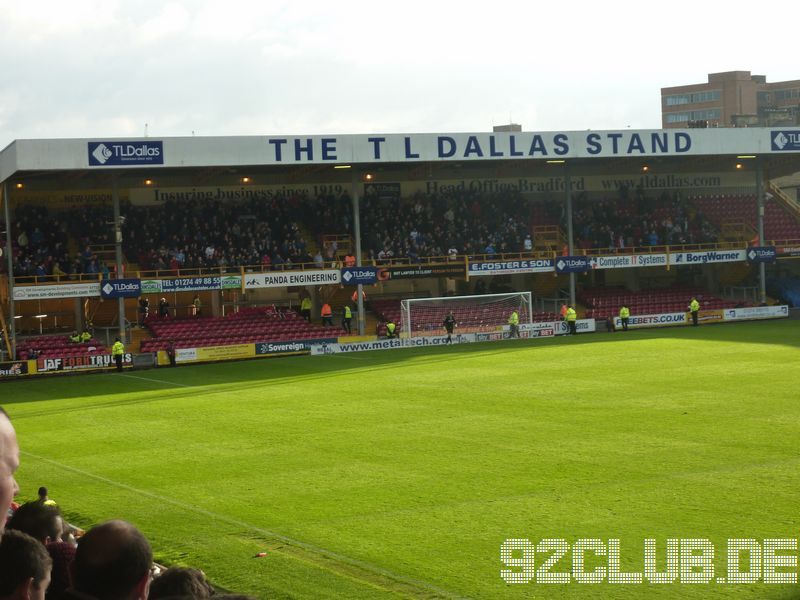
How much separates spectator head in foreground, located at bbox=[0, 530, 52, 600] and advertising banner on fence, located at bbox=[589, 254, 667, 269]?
1961 inches

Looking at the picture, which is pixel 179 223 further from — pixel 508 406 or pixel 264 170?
pixel 508 406

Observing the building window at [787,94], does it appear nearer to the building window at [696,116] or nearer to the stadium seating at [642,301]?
the building window at [696,116]

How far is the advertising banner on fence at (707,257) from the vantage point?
2160 inches

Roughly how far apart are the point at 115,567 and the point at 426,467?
528 inches

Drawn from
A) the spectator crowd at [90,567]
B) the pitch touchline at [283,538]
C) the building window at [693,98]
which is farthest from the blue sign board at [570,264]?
the building window at [693,98]

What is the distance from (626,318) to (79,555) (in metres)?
46.6

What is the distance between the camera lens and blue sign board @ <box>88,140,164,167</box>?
43.6 metres

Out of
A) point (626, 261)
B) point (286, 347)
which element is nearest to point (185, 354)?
point (286, 347)

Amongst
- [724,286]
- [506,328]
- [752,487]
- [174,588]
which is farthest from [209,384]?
[724,286]

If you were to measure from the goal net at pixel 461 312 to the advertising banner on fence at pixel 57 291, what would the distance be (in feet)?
44.0

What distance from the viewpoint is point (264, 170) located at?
52531 mm

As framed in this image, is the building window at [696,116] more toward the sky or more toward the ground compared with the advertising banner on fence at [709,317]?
more toward the sky

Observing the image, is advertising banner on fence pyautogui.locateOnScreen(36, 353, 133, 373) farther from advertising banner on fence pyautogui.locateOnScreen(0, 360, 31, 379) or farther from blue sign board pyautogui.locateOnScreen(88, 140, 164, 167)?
blue sign board pyautogui.locateOnScreen(88, 140, 164, 167)

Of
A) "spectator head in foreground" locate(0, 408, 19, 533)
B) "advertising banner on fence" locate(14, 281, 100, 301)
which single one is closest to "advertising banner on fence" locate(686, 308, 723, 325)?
"advertising banner on fence" locate(14, 281, 100, 301)
